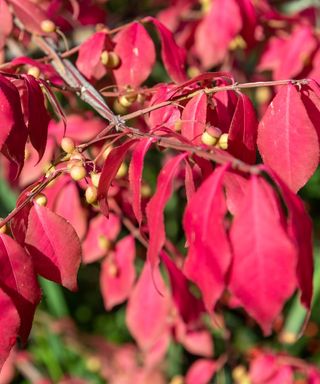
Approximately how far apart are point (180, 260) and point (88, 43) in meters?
0.65

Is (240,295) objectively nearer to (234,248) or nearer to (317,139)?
(234,248)

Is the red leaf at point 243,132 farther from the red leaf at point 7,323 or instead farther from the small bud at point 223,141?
the red leaf at point 7,323

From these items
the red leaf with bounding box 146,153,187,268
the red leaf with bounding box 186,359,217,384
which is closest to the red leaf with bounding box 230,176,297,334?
the red leaf with bounding box 146,153,187,268

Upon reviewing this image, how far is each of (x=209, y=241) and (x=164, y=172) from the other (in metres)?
0.13

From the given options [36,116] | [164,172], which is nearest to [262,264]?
[164,172]

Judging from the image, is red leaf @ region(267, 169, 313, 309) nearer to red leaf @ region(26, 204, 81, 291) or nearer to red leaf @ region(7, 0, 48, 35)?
red leaf @ region(26, 204, 81, 291)

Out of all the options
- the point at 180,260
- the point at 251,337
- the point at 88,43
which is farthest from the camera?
the point at 251,337

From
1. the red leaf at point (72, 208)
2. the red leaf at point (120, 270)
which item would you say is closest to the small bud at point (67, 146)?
the red leaf at point (72, 208)

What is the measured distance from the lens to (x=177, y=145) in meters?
0.71

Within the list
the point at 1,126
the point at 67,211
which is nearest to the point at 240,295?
the point at 1,126

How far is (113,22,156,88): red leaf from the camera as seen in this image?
43.1 inches

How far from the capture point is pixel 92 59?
1.09 metres

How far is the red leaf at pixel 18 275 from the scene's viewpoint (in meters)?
0.76

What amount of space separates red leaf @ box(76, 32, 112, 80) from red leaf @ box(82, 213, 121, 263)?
387 millimetres
